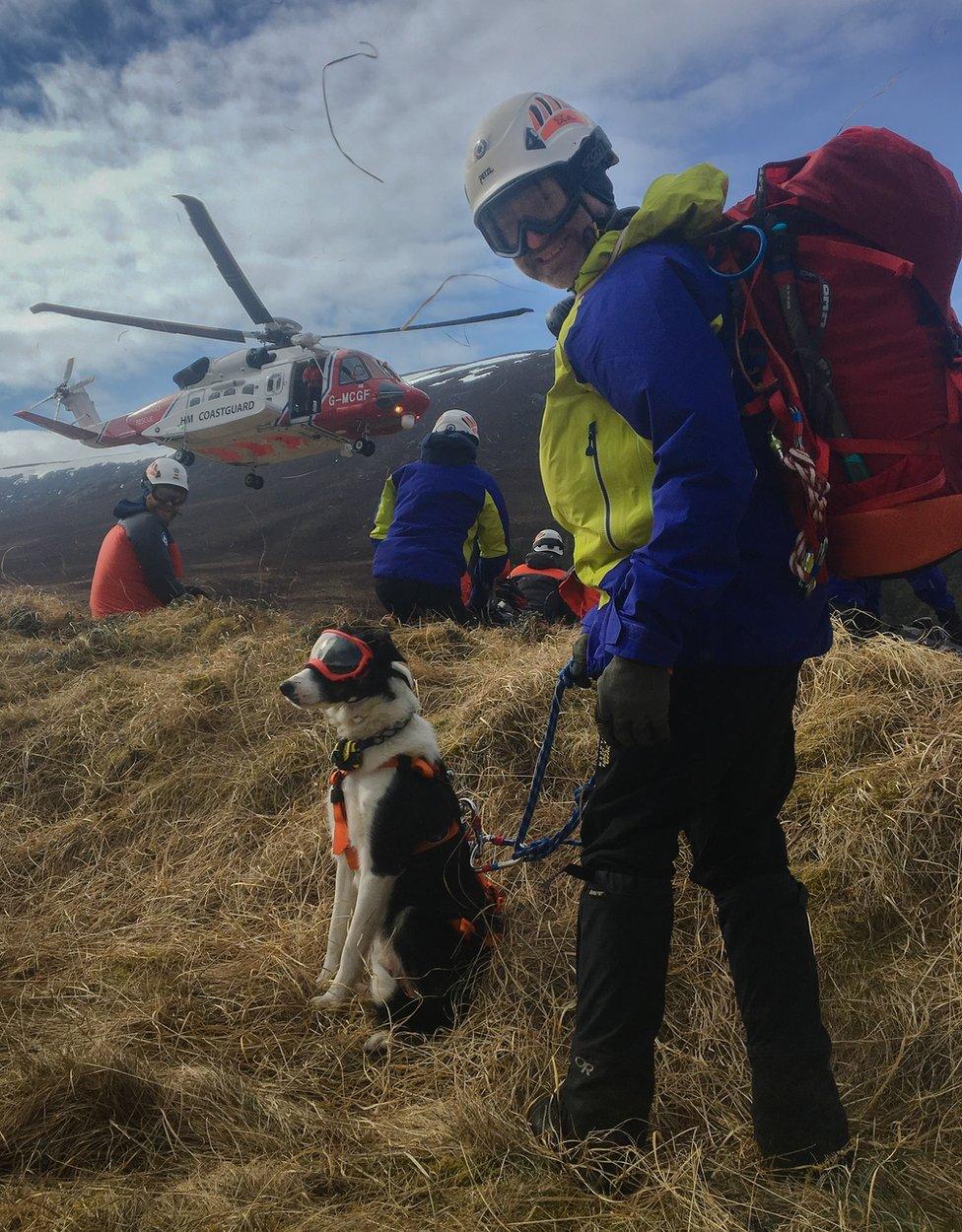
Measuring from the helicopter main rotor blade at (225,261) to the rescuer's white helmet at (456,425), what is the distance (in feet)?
33.2

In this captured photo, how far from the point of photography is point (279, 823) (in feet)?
10.8

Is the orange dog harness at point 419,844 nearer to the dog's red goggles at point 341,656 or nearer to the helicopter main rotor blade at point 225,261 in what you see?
the dog's red goggles at point 341,656

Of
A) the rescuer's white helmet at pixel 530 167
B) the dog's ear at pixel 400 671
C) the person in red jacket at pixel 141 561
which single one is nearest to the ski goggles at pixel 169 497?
the person in red jacket at pixel 141 561

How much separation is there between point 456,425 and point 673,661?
552 cm

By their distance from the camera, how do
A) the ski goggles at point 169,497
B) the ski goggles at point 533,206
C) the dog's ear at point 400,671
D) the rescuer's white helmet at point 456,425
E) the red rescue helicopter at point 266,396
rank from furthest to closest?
the red rescue helicopter at point 266,396
the ski goggles at point 169,497
the rescuer's white helmet at point 456,425
the dog's ear at point 400,671
the ski goggles at point 533,206

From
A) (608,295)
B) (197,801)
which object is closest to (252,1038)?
(197,801)

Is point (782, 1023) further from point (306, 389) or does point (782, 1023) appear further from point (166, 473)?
point (306, 389)

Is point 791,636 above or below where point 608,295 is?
below

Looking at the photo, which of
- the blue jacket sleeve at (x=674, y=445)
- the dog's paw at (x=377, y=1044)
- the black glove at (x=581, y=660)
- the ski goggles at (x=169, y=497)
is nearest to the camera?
the blue jacket sleeve at (x=674, y=445)

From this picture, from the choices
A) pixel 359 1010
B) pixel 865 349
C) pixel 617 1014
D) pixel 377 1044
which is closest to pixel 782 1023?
pixel 617 1014

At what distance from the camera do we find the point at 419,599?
18.6 feet

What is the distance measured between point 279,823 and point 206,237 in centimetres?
1457

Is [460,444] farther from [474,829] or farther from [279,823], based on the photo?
[474,829]

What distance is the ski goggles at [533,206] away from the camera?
173 cm
